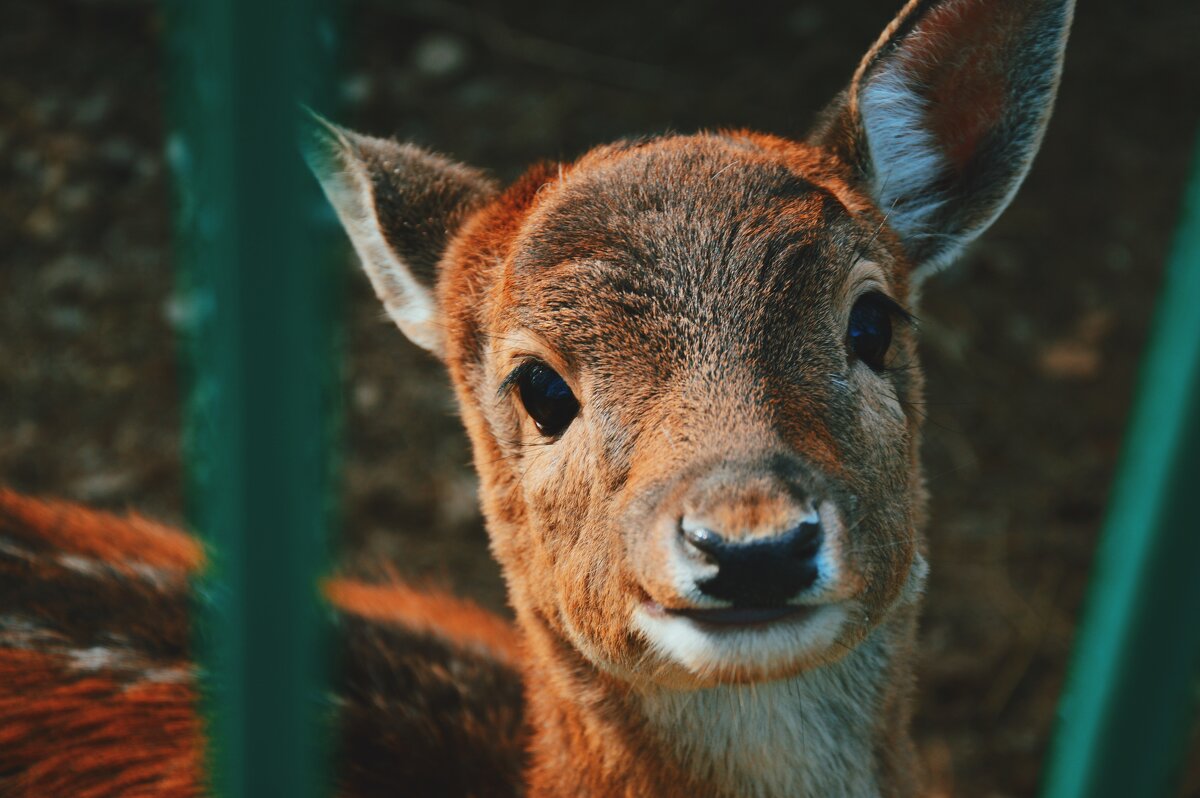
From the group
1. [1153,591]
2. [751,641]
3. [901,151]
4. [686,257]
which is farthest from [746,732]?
[901,151]

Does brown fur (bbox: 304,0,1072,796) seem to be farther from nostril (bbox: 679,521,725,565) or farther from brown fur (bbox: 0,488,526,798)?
brown fur (bbox: 0,488,526,798)

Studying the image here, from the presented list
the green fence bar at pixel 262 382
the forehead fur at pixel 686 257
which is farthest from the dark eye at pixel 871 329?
the green fence bar at pixel 262 382

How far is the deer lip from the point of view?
2400 mm

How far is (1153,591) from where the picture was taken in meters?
1.87

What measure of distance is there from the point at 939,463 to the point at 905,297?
9.40ft

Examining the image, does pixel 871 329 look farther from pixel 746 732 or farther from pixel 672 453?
pixel 746 732

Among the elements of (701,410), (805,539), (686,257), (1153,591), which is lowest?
(1153,591)

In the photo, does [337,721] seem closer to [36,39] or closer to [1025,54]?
[1025,54]

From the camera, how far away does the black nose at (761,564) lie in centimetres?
228

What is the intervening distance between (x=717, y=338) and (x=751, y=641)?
0.69 meters

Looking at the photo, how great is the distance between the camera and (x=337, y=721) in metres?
3.51

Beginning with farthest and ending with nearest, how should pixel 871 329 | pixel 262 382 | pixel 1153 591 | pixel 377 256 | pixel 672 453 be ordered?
pixel 377 256
pixel 871 329
pixel 672 453
pixel 1153 591
pixel 262 382

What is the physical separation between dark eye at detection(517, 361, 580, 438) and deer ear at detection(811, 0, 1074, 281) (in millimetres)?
1058

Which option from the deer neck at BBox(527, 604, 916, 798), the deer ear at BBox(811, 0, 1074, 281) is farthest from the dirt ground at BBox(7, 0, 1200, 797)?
the deer ear at BBox(811, 0, 1074, 281)
